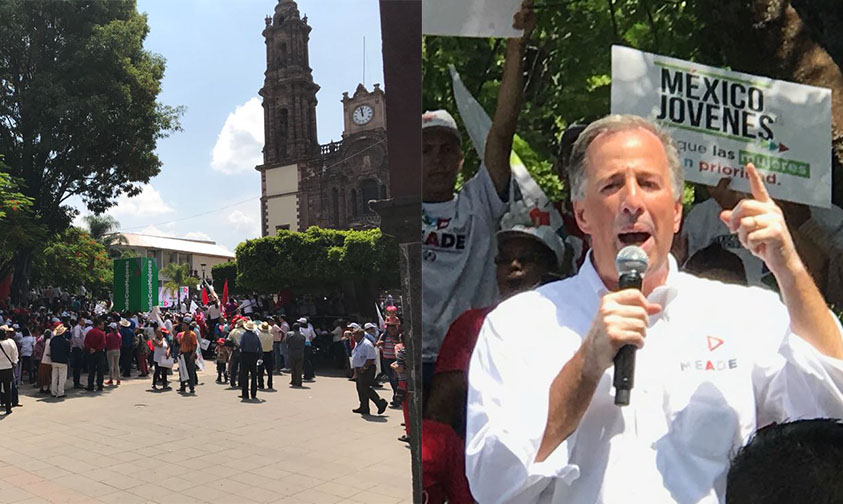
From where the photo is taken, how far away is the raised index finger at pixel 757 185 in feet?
4.84

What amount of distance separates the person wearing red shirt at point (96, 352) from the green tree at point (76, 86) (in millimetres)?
→ 4335

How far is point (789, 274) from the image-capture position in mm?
1419

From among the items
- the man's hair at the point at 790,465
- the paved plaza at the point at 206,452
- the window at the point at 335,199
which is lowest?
the paved plaza at the point at 206,452

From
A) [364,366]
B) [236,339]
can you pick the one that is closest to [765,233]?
[364,366]

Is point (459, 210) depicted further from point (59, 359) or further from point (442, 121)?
point (59, 359)

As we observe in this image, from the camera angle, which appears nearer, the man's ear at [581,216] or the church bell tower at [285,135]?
the man's ear at [581,216]

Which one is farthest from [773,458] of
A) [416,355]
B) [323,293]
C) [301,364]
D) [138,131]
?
[138,131]

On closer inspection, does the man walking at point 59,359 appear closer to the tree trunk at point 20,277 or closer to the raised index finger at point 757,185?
the tree trunk at point 20,277

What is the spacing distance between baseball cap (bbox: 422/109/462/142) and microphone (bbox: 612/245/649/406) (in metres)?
0.59

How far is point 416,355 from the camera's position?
1.75 metres

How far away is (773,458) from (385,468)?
195 inches

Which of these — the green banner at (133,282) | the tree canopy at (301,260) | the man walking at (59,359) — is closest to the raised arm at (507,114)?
the tree canopy at (301,260)

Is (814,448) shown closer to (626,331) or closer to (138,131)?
(626,331)

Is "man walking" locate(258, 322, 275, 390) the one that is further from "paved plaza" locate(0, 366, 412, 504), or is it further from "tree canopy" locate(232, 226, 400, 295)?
"tree canopy" locate(232, 226, 400, 295)
